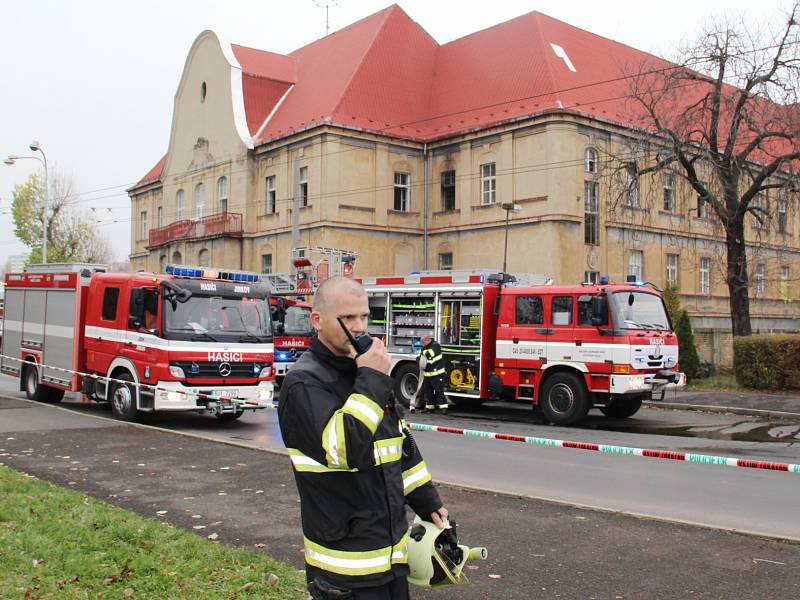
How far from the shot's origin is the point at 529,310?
16766 millimetres

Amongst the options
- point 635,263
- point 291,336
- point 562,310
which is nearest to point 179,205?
point 635,263

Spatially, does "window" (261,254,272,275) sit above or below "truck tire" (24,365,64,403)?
above

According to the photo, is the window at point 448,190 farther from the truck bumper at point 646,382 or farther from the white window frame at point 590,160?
the truck bumper at point 646,382

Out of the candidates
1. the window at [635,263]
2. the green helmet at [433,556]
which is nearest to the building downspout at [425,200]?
the window at [635,263]

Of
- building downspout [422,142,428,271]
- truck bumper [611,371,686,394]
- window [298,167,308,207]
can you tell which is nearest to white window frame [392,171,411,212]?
building downspout [422,142,428,271]

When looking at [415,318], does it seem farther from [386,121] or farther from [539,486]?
[386,121]

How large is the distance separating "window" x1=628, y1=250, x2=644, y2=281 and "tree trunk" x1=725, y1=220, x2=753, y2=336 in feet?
36.4

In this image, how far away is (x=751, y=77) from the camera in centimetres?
2288

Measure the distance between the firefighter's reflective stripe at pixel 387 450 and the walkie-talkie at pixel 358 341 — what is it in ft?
1.21

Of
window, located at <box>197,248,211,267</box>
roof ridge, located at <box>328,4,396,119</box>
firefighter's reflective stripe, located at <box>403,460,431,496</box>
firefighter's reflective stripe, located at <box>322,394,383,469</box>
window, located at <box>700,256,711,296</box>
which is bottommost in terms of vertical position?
firefighter's reflective stripe, located at <box>403,460,431,496</box>

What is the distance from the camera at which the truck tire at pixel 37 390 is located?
17.9 metres

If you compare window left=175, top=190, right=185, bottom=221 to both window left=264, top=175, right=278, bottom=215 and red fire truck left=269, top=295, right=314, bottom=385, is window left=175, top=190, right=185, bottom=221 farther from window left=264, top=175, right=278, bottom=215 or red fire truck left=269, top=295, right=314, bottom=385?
red fire truck left=269, top=295, right=314, bottom=385

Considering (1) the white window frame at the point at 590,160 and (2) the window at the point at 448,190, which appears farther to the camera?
(2) the window at the point at 448,190

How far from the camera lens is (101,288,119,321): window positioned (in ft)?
49.3
